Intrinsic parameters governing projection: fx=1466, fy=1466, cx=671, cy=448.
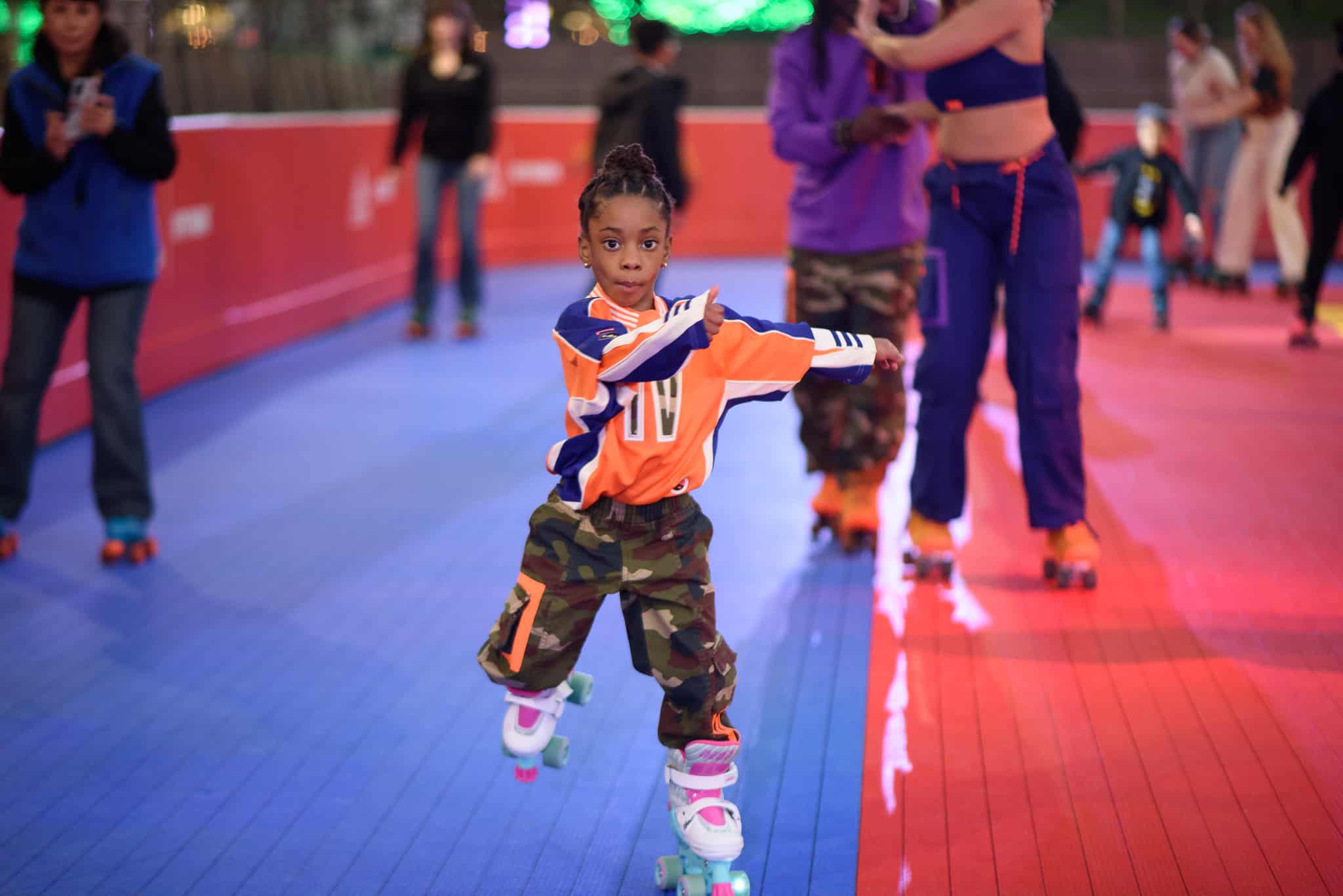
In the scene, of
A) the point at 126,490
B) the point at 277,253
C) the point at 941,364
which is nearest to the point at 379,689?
the point at 126,490

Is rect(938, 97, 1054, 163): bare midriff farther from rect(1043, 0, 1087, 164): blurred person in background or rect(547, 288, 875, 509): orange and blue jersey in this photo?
rect(547, 288, 875, 509): orange and blue jersey

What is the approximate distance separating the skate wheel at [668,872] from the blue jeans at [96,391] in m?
Result: 2.70

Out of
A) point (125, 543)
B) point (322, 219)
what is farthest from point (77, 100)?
point (322, 219)

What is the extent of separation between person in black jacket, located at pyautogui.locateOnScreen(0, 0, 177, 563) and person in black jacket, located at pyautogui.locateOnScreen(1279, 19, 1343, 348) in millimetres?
6473

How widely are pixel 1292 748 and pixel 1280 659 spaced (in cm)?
59

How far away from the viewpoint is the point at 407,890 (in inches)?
106

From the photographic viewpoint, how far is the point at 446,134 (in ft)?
29.1

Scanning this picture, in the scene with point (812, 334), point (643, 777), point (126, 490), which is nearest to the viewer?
point (812, 334)

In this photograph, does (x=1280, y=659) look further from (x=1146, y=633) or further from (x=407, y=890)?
(x=407, y=890)

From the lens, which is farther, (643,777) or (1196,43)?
(1196,43)

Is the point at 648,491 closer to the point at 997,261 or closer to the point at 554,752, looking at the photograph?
the point at 554,752

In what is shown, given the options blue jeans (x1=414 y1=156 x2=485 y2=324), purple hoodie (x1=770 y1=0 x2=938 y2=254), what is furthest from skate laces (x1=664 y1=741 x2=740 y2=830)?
blue jeans (x1=414 y1=156 x2=485 y2=324)

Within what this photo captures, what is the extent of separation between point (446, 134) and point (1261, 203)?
644 centimetres

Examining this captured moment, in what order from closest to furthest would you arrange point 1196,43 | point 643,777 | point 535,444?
point 643,777
point 535,444
point 1196,43
